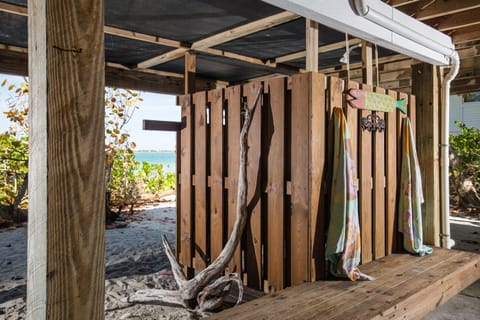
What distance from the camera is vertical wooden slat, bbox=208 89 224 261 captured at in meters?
3.73

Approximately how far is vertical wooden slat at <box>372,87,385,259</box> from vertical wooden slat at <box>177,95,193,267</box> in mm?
1876

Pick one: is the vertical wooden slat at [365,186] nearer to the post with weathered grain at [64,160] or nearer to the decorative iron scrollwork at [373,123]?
the decorative iron scrollwork at [373,123]

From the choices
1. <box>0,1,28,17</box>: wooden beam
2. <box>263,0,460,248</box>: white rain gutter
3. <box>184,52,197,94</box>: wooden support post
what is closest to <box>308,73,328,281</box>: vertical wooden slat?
<box>263,0,460,248</box>: white rain gutter

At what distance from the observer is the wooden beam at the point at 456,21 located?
357 cm

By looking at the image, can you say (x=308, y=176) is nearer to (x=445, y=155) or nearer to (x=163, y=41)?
(x=445, y=155)

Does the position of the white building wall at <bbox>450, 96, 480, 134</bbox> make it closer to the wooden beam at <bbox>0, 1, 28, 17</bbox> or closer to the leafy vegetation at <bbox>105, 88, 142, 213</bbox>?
the leafy vegetation at <bbox>105, 88, 142, 213</bbox>

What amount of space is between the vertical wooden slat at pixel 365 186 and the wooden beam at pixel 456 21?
1.15 metres

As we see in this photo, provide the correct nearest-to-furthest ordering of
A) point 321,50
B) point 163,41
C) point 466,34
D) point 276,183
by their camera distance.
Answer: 1. point 276,183
2. point 466,34
3. point 163,41
4. point 321,50

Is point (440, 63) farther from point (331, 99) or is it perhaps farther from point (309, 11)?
point (309, 11)

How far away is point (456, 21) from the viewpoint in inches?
146

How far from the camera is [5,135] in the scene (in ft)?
22.6

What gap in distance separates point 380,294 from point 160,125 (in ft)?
8.93

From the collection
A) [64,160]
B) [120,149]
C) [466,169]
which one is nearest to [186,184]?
[64,160]

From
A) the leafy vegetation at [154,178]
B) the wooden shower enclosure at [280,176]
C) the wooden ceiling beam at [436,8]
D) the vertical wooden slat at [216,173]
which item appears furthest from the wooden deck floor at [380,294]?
the leafy vegetation at [154,178]
